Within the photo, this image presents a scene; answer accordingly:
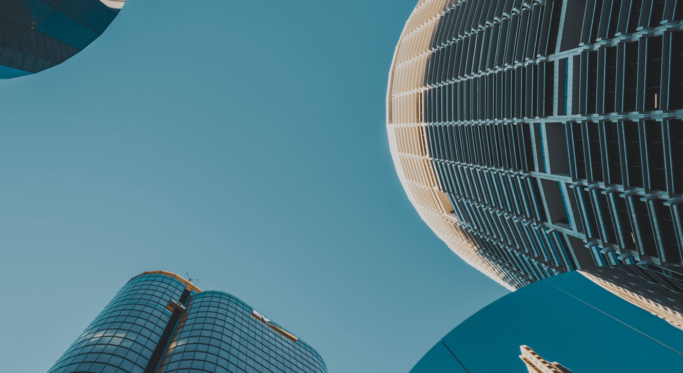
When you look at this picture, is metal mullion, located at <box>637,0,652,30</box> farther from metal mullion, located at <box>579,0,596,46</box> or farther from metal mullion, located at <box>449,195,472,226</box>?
metal mullion, located at <box>449,195,472,226</box>

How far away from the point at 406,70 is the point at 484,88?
2932cm

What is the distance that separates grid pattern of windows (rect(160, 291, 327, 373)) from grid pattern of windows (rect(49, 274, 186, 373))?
13.2 ft

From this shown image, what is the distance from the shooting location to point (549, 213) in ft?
108

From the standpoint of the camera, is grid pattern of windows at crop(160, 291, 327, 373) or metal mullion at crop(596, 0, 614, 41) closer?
metal mullion at crop(596, 0, 614, 41)

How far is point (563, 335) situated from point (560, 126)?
2598 centimetres

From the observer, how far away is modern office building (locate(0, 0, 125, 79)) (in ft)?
39.3

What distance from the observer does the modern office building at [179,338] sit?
175ft

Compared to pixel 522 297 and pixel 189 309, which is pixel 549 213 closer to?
pixel 522 297

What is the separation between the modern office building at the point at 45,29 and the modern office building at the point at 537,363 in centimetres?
1851

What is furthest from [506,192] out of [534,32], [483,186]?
[534,32]

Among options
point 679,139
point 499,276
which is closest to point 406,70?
point 499,276

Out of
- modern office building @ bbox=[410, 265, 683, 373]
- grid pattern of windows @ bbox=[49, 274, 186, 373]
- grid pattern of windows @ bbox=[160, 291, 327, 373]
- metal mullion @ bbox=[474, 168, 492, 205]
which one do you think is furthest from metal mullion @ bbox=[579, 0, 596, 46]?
grid pattern of windows @ bbox=[49, 274, 186, 373]

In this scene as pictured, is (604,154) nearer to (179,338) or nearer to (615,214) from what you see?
(615,214)

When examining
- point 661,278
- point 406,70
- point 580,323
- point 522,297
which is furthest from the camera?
point 406,70
